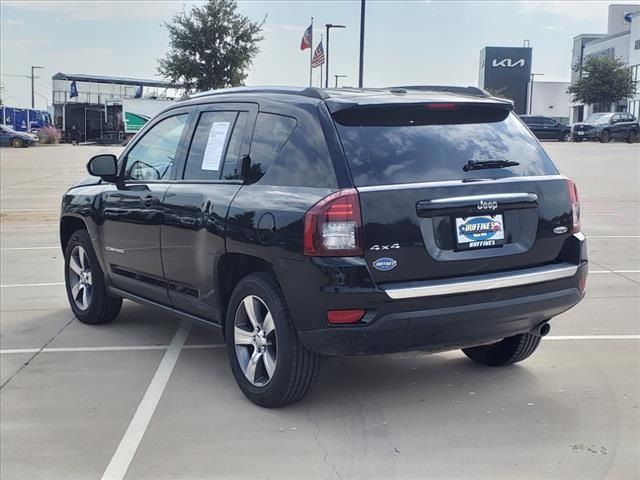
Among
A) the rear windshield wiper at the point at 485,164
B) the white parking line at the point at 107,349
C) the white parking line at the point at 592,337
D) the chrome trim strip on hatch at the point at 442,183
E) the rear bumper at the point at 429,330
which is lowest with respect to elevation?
the white parking line at the point at 107,349

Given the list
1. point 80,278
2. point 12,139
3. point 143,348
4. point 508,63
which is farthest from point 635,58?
point 143,348

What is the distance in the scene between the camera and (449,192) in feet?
14.4

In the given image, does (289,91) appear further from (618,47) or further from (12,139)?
(618,47)

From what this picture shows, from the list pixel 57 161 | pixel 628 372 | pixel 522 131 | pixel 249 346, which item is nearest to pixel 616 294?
pixel 628 372

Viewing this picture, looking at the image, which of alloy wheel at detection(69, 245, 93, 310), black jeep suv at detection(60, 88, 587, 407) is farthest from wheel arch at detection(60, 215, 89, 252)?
black jeep suv at detection(60, 88, 587, 407)

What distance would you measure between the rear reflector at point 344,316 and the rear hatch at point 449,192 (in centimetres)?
21

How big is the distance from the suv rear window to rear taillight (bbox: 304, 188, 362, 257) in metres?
0.15

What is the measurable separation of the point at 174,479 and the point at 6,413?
59.5 inches

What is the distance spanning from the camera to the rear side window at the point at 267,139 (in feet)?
15.7

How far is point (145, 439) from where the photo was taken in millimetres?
4414

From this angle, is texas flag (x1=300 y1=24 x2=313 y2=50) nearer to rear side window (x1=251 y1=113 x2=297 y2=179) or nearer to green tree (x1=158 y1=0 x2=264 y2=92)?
green tree (x1=158 y1=0 x2=264 y2=92)

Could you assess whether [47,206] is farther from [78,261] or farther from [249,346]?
[249,346]

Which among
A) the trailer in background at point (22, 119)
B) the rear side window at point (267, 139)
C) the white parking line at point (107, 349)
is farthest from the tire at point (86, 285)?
the trailer in background at point (22, 119)

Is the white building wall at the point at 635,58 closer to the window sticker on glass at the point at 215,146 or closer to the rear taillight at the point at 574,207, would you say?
the rear taillight at the point at 574,207
